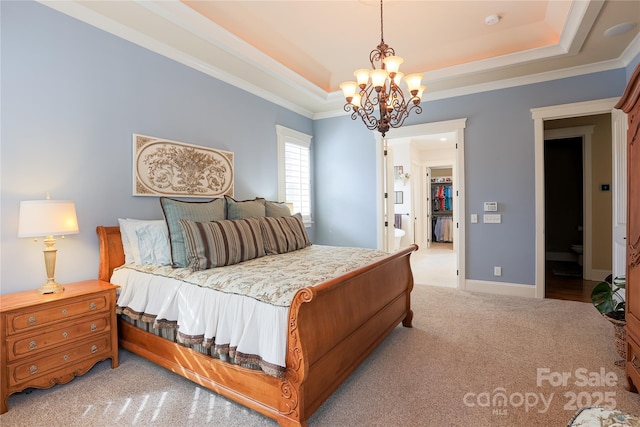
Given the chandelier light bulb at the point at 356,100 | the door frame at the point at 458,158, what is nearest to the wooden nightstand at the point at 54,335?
the chandelier light bulb at the point at 356,100

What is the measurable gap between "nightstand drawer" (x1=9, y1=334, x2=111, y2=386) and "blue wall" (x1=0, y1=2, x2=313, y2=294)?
1.97 feet

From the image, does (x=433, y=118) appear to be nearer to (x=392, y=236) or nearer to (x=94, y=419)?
(x=392, y=236)

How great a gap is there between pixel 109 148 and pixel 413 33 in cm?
344

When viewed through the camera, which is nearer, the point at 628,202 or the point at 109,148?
the point at 628,202

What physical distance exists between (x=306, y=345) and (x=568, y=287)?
4.81 metres

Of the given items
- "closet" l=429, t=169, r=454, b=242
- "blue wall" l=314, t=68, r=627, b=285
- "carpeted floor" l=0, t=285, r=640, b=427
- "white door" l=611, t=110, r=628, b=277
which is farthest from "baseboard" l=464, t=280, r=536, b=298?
"closet" l=429, t=169, r=454, b=242

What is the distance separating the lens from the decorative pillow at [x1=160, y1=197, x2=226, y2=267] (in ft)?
8.02

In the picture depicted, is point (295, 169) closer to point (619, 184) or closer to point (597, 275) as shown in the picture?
point (619, 184)

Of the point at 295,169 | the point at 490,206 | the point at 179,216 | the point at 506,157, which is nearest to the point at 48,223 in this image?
the point at 179,216

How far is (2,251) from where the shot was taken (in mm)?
2238

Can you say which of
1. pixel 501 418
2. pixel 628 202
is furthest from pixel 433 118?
pixel 501 418

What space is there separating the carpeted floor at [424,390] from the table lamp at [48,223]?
79cm

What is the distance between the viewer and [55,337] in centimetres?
212

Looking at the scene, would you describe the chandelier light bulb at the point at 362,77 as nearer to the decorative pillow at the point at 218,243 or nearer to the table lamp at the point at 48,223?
the decorative pillow at the point at 218,243
